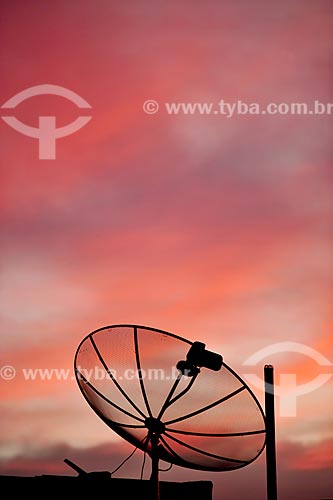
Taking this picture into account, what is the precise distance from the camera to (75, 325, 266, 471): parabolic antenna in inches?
373

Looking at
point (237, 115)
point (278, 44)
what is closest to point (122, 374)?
point (237, 115)

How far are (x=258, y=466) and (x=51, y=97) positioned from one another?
18.3 ft

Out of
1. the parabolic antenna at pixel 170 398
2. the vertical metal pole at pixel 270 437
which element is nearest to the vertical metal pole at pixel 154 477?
the parabolic antenna at pixel 170 398

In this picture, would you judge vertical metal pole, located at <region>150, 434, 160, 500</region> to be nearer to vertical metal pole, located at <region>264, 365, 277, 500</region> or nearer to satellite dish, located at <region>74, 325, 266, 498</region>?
satellite dish, located at <region>74, 325, 266, 498</region>

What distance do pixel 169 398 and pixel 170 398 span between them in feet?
0.04

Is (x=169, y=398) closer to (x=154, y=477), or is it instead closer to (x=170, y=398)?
(x=170, y=398)

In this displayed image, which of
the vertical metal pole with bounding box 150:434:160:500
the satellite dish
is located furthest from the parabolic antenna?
the vertical metal pole with bounding box 150:434:160:500

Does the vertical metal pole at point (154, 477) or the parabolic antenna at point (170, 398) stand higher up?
the parabolic antenna at point (170, 398)

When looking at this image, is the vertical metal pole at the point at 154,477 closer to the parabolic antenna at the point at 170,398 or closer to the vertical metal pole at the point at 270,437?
the parabolic antenna at the point at 170,398

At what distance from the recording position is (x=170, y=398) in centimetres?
962

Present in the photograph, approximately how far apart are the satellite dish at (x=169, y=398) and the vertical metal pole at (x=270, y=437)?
138 mm

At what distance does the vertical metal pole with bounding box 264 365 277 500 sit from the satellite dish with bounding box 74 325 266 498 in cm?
14

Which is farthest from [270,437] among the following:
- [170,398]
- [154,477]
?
[154,477]

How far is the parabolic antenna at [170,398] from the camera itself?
31.1ft
